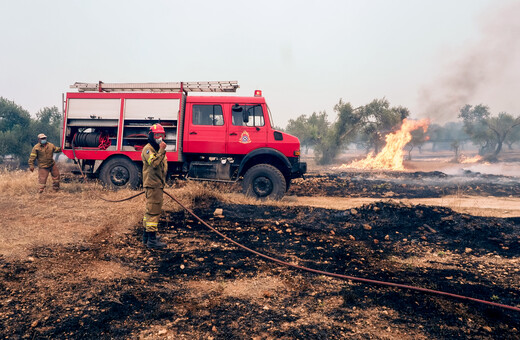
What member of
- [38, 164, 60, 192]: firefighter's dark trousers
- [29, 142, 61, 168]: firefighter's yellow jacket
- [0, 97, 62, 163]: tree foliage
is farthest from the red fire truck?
[0, 97, 62, 163]: tree foliage

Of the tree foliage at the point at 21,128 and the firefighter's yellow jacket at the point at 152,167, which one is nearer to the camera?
the firefighter's yellow jacket at the point at 152,167

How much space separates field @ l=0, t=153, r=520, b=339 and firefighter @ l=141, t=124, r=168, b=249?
0.27 m

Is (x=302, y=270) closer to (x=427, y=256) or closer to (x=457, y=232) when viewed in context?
(x=427, y=256)

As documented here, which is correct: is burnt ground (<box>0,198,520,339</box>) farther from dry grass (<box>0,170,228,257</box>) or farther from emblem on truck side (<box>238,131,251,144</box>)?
emblem on truck side (<box>238,131,251,144</box>)

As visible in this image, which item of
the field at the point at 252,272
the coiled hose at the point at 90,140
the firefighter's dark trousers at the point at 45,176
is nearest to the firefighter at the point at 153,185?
the field at the point at 252,272

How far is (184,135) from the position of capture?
8180mm

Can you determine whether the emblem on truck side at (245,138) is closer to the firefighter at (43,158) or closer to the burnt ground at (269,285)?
the burnt ground at (269,285)

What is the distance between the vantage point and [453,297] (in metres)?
3.18

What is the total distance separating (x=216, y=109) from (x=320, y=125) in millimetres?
37787

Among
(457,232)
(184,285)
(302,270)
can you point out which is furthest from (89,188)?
(457,232)

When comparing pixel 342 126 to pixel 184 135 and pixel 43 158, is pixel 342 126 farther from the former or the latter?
pixel 43 158

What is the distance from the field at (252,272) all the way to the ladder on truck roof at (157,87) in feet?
11.8

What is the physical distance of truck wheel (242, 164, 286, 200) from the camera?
7848 mm

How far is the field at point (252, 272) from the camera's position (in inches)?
104
